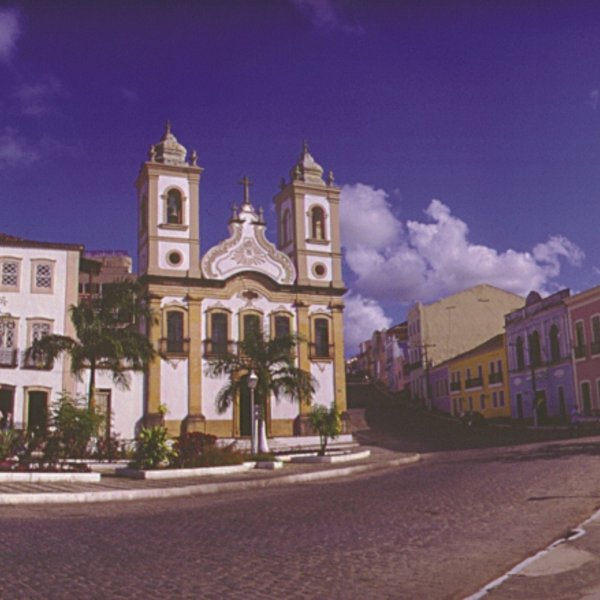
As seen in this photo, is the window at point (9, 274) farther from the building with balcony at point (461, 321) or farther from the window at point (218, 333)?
the building with balcony at point (461, 321)

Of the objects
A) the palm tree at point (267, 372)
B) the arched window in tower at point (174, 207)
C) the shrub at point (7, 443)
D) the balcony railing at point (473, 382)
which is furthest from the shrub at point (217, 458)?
the balcony railing at point (473, 382)

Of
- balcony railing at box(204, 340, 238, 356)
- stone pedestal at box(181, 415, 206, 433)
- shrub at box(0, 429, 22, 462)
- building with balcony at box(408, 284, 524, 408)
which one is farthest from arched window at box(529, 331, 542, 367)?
shrub at box(0, 429, 22, 462)

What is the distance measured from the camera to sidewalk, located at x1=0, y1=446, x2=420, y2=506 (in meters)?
13.2

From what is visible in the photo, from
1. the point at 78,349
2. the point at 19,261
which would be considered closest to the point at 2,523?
the point at 78,349

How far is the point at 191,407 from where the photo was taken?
35906 mm

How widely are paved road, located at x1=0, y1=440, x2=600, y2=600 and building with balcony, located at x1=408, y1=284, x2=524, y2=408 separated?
173ft

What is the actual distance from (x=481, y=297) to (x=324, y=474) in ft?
164

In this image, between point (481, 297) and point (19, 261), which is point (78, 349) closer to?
point (19, 261)

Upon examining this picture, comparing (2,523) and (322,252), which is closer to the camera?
(2,523)

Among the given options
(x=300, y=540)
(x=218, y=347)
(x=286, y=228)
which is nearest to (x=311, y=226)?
(x=286, y=228)

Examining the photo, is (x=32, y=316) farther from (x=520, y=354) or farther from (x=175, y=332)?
(x=520, y=354)

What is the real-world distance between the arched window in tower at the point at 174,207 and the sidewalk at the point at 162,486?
67.8 feet

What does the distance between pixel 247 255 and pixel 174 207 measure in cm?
433

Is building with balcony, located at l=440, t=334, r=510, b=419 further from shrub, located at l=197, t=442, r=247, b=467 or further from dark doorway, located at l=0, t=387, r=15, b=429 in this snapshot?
shrub, located at l=197, t=442, r=247, b=467
